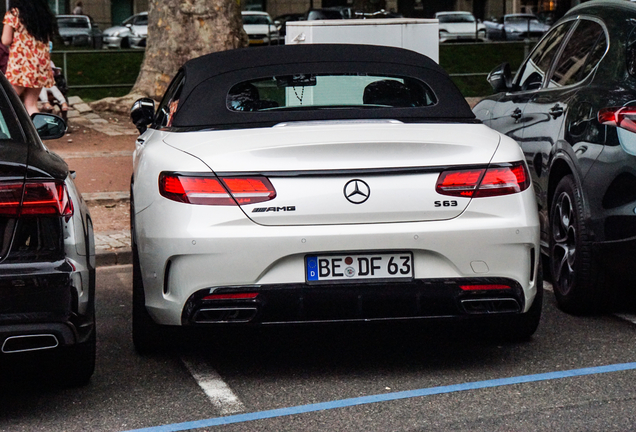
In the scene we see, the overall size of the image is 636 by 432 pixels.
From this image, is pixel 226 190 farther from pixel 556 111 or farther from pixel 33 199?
pixel 556 111

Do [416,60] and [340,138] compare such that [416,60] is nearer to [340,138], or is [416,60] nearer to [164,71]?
[340,138]

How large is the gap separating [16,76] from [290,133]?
8.96m

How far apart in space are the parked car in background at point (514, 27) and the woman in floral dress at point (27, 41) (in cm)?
3018

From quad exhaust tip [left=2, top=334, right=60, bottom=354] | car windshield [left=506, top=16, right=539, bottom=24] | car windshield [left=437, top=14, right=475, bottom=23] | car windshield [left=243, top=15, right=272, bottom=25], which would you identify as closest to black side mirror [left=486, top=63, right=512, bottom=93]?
quad exhaust tip [left=2, top=334, right=60, bottom=354]

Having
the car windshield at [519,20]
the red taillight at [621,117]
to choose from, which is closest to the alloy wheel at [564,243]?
the red taillight at [621,117]

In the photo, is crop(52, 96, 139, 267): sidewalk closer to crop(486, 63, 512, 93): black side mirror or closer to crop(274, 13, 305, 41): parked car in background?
crop(486, 63, 512, 93): black side mirror

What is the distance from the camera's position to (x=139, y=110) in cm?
629

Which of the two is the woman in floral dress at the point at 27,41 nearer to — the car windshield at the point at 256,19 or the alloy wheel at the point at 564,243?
the alloy wheel at the point at 564,243

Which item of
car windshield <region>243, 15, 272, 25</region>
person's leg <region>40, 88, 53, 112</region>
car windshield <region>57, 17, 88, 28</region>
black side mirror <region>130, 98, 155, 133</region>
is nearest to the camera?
black side mirror <region>130, 98, 155, 133</region>

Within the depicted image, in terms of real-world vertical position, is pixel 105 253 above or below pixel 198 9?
below

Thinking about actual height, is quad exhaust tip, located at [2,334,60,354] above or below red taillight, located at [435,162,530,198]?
below

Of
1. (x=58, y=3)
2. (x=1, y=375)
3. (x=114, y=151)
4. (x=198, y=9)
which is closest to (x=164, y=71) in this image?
(x=198, y=9)

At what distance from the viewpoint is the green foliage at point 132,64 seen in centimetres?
2283

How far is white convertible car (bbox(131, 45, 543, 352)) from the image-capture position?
14.8 ft
